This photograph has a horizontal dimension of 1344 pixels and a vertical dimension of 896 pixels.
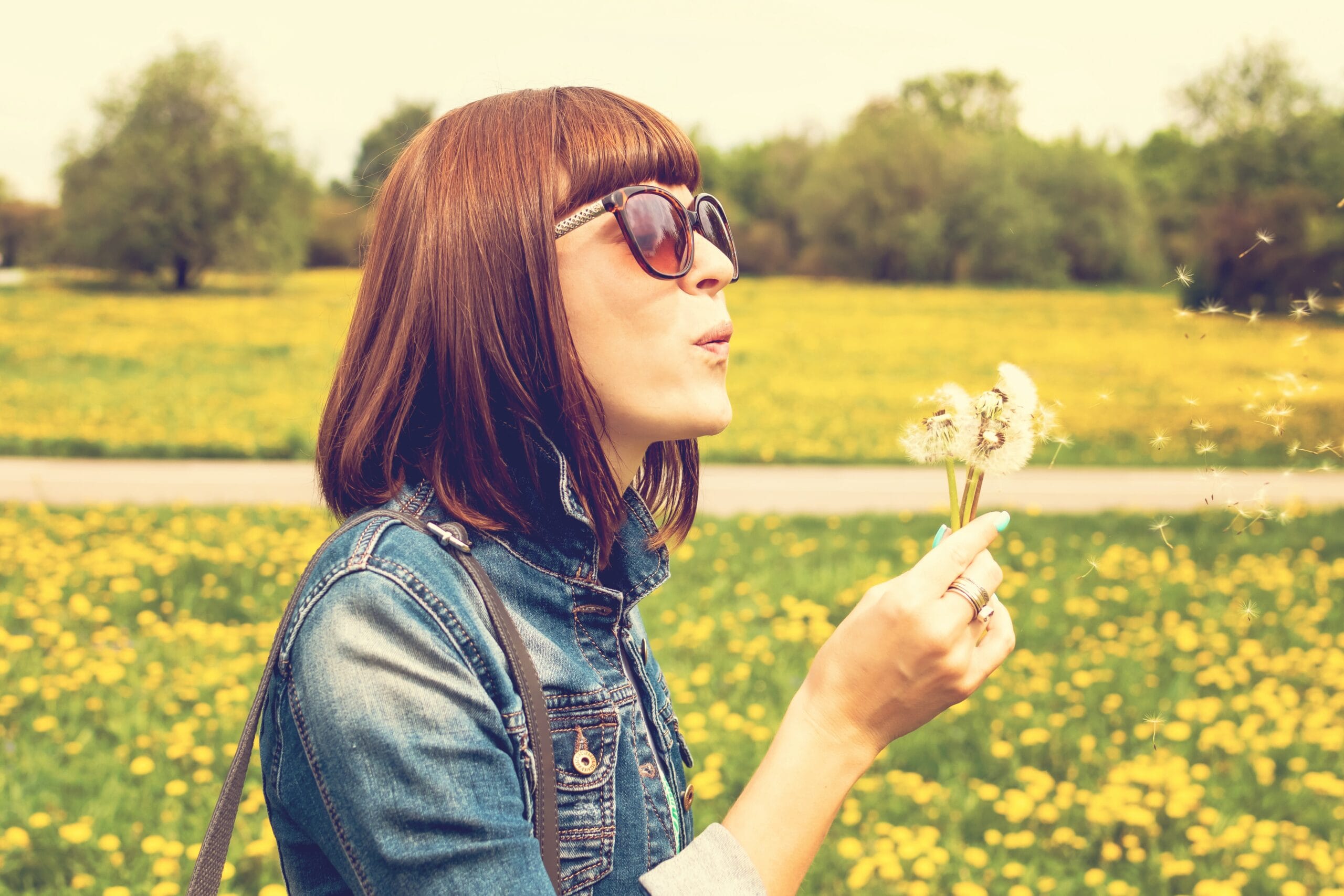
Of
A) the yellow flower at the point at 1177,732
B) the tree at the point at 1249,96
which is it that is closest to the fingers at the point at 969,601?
the yellow flower at the point at 1177,732

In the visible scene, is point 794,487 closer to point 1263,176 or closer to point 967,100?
point 1263,176

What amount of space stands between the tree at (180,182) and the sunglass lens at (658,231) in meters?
28.6

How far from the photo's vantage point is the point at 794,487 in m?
7.14

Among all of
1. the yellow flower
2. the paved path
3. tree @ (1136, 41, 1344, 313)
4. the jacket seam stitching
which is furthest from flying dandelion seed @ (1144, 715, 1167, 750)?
tree @ (1136, 41, 1344, 313)

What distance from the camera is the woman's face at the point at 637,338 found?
1102 millimetres

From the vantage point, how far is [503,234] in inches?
41.3

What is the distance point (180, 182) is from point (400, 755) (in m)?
29.4

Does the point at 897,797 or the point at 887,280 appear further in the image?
the point at 887,280

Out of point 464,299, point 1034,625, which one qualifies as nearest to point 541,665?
point 464,299

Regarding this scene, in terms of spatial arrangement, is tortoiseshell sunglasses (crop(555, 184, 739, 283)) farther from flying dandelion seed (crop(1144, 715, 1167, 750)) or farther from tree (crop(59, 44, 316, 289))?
tree (crop(59, 44, 316, 289))

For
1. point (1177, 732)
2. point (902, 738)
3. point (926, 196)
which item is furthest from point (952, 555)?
point (926, 196)

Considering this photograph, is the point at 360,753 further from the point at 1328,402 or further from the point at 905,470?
the point at 1328,402

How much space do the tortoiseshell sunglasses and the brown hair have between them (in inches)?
0.7

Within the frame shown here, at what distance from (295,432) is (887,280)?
3220cm
